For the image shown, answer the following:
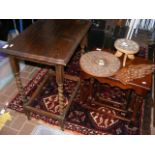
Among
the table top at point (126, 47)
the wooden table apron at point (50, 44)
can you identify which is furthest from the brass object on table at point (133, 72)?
the wooden table apron at point (50, 44)

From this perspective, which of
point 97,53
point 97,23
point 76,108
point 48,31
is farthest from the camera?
point 97,23

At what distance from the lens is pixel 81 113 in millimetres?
2242

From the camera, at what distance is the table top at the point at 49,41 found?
149 centimetres

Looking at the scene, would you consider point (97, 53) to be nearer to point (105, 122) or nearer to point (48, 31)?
point (48, 31)

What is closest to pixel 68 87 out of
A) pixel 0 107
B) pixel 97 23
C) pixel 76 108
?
pixel 76 108

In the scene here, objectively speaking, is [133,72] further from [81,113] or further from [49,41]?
[49,41]

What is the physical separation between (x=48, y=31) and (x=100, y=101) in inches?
43.0

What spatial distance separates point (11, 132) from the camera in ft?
6.72

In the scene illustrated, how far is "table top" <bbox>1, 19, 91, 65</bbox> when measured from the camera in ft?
4.87

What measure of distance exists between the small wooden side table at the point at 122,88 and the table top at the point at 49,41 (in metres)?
0.31

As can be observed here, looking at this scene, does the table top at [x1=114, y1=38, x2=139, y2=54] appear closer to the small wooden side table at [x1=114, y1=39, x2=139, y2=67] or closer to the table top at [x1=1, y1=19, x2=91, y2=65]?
the small wooden side table at [x1=114, y1=39, x2=139, y2=67]

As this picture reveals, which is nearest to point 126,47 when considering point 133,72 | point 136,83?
point 133,72

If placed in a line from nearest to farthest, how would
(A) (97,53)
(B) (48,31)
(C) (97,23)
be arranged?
(B) (48,31), (A) (97,53), (C) (97,23)

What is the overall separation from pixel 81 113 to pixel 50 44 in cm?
99
